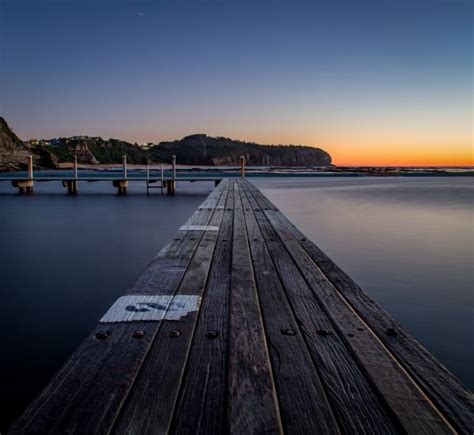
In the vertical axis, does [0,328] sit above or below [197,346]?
below

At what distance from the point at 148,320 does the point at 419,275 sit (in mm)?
4382

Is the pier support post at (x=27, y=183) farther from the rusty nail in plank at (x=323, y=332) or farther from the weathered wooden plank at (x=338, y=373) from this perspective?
the rusty nail in plank at (x=323, y=332)

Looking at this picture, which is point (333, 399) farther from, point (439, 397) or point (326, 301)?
point (326, 301)

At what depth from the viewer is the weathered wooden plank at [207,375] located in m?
0.94

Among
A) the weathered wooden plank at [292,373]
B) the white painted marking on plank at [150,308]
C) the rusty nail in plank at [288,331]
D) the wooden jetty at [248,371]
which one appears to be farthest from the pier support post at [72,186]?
the rusty nail in plank at [288,331]

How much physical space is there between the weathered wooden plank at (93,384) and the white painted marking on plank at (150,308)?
0.06 metres

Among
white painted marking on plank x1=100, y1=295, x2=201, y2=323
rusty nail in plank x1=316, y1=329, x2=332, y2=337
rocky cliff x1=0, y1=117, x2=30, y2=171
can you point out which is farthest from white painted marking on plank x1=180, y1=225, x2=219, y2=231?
rocky cliff x1=0, y1=117, x2=30, y2=171

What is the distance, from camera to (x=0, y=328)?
3.16m

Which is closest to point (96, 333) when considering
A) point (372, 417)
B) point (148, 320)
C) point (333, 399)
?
point (148, 320)

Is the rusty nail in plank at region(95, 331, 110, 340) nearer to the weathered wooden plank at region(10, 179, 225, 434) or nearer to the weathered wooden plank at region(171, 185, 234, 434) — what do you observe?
the weathered wooden plank at region(10, 179, 225, 434)

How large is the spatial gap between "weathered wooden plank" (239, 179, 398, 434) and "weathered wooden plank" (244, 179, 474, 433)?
169mm

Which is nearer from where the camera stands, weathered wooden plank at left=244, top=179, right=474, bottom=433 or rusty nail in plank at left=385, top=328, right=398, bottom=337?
weathered wooden plank at left=244, top=179, right=474, bottom=433

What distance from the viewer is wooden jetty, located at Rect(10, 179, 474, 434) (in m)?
0.95

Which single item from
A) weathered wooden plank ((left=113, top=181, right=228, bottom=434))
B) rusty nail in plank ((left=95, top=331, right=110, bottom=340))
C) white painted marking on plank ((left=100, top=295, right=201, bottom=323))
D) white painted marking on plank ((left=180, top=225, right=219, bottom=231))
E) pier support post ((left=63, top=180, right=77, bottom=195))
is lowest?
pier support post ((left=63, top=180, right=77, bottom=195))
